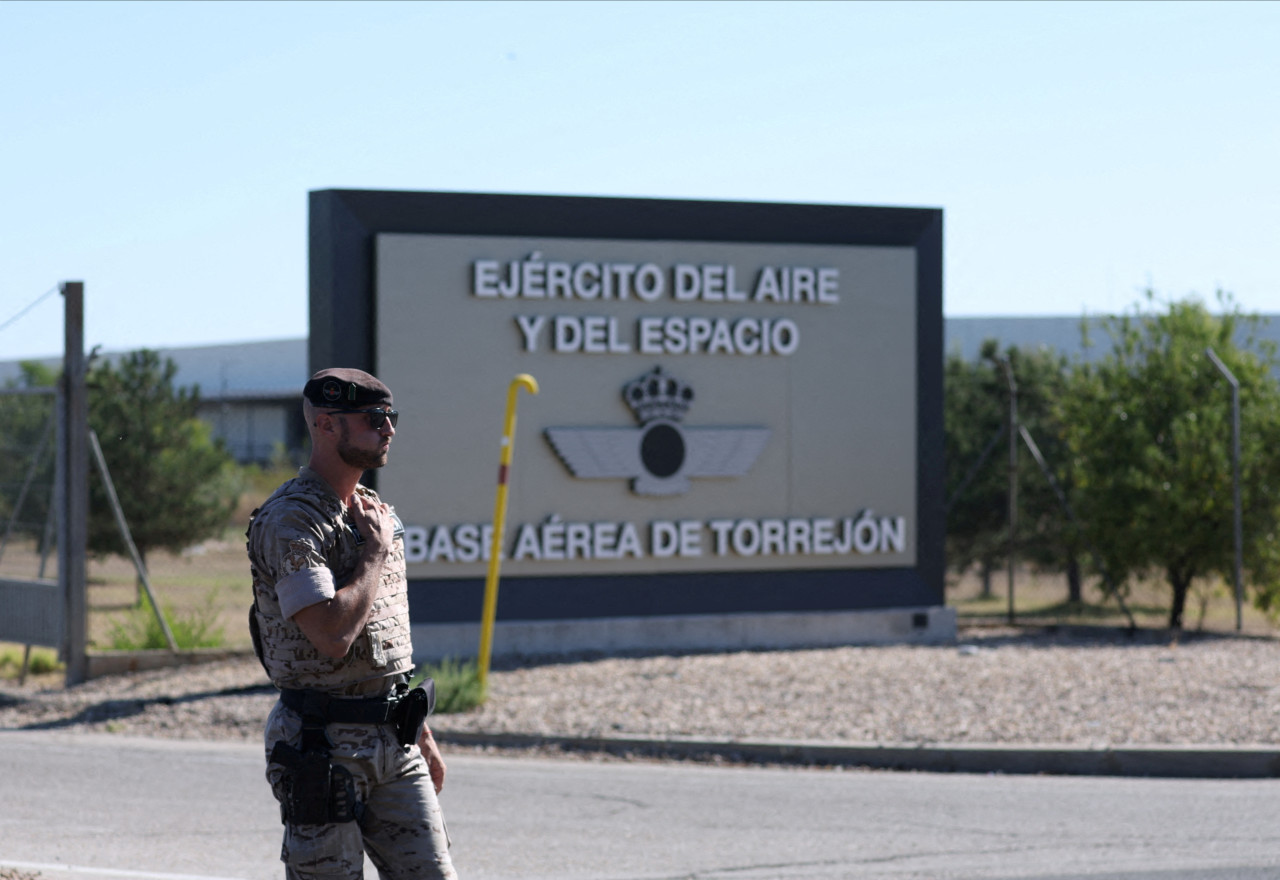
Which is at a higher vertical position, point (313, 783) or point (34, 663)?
point (313, 783)

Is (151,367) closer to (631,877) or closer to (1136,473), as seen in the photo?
(1136,473)

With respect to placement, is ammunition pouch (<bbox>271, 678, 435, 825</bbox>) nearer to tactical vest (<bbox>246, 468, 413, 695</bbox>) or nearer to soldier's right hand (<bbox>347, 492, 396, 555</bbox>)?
tactical vest (<bbox>246, 468, 413, 695</bbox>)

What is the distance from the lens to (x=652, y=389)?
14.6 m

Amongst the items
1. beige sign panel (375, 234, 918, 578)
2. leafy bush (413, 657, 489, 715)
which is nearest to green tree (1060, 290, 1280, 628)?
beige sign panel (375, 234, 918, 578)

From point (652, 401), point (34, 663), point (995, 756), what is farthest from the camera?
point (34, 663)

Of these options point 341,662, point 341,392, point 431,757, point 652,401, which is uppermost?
point 652,401

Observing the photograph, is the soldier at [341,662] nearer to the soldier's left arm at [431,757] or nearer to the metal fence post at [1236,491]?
the soldier's left arm at [431,757]

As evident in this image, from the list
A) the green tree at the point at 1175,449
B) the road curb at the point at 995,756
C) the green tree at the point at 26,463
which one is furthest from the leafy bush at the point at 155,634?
the green tree at the point at 1175,449

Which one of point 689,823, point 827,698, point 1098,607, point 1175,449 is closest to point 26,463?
point 827,698

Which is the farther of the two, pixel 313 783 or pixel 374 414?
pixel 374 414

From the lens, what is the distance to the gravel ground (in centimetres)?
995

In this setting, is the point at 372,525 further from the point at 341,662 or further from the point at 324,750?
the point at 324,750

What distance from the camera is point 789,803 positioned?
812 cm

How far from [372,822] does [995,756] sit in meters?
6.43
